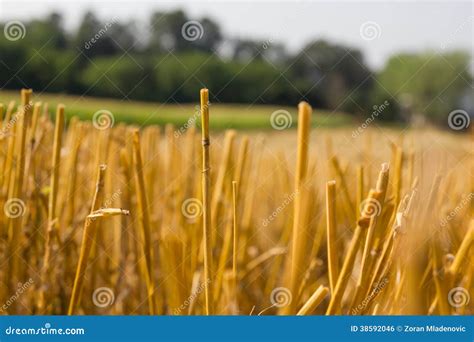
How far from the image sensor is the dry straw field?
55 centimetres

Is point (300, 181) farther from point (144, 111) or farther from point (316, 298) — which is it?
point (144, 111)

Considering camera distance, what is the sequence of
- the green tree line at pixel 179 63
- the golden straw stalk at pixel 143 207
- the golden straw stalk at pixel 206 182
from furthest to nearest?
the green tree line at pixel 179 63
the golden straw stalk at pixel 143 207
the golden straw stalk at pixel 206 182

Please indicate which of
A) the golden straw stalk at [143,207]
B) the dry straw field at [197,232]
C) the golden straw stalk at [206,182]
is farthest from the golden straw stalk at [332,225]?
the golden straw stalk at [143,207]

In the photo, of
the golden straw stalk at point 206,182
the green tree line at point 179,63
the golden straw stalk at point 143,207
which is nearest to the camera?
the golden straw stalk at point 206,182

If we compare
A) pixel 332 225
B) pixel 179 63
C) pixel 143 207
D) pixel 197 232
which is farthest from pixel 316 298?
pixel 179 63

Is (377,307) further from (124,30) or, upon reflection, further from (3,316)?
(124,30)

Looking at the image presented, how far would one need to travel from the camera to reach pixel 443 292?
0.64 m

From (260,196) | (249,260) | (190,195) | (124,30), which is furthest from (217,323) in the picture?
(124,30)

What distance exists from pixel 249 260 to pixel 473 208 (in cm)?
45

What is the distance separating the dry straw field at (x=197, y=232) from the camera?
55cm

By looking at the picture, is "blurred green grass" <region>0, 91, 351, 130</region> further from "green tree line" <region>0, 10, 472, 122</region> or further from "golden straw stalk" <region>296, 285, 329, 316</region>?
"golden straw stalk" <region>296, 285, 329, 316</region>

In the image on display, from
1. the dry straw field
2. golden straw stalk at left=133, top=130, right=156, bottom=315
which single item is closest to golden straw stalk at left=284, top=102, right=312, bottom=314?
the dry straw field

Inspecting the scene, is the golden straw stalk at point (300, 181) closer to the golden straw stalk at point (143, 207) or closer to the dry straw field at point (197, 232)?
the dry straw field at point (197, 232)

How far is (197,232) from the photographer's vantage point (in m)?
0.92
